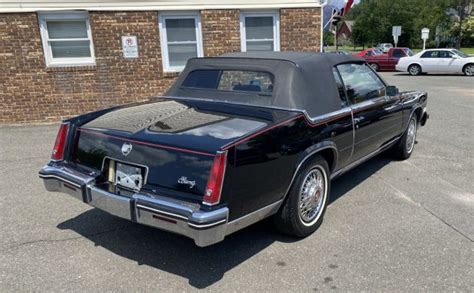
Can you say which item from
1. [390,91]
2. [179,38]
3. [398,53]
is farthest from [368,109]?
[398,53]

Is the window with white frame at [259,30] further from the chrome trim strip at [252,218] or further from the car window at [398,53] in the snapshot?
the car window at [398,53]

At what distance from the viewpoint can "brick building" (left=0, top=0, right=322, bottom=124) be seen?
8.46 metres

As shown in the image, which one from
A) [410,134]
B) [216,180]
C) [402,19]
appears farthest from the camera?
[402,19]

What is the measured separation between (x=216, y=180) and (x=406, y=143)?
3.93 m

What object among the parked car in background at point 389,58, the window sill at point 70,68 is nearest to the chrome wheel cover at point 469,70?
the parked car in background at point 389,58

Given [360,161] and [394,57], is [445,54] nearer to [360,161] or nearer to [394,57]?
[394,57]

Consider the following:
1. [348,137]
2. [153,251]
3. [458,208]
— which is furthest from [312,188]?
[458,208]

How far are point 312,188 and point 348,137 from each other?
773 mm

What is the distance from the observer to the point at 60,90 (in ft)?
28.9

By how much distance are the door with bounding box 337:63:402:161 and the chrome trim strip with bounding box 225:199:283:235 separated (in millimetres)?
1449

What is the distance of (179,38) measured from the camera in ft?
30.5

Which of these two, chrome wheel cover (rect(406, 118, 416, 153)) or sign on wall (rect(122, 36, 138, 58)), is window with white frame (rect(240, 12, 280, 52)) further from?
chrome wheel cover (rect(406, 118, 416, 153))

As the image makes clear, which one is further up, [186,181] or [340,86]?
[340,86]

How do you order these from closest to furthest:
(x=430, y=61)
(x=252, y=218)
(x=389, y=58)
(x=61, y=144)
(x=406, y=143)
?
(x=252, y=218) → (x=61, y=144) → (x=406, y=143) → (x=430, y=61) → (x=389, y=58)
